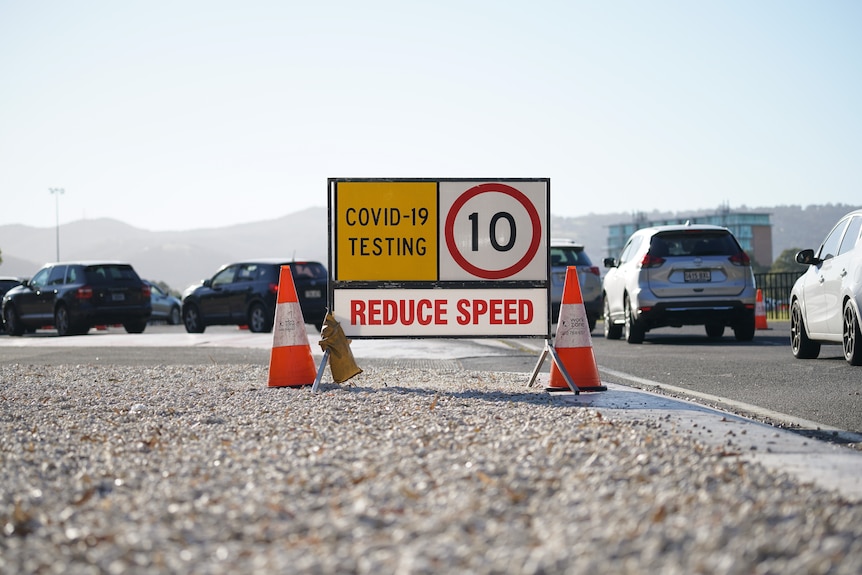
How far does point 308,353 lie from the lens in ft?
30.6

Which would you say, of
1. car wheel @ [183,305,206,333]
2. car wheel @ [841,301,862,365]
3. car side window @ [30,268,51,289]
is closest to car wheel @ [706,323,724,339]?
car wheel @ [841,301,862,365]

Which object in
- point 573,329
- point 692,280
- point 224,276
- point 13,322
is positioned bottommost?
point 13,322

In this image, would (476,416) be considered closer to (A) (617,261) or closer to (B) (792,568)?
(B) (792,568)

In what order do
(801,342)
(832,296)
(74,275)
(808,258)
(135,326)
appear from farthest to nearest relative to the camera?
1. (135,326)
2. (74,275)
3. (801,342)
4. (808,258)
5. (832,296)

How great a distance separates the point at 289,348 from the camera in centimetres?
924

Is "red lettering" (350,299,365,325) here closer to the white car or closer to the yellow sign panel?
the yellow sign panel

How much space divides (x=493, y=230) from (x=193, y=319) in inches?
677

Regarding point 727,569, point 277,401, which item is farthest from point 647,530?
point 277,401

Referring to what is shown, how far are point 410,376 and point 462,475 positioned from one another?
6123 millimetres

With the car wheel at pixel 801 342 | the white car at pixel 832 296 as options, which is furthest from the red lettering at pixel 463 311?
the car wheel at pixel 801 342

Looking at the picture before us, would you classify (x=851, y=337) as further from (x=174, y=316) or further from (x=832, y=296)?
(x=174, y=316)

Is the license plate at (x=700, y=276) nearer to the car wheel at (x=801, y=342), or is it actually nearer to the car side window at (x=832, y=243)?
the car wheel at (x=801, y=342)

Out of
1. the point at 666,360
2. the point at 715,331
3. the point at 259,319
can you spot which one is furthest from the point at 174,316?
the point at 666,360

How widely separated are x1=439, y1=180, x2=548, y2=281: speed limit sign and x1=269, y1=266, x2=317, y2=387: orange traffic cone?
4.36 ft
